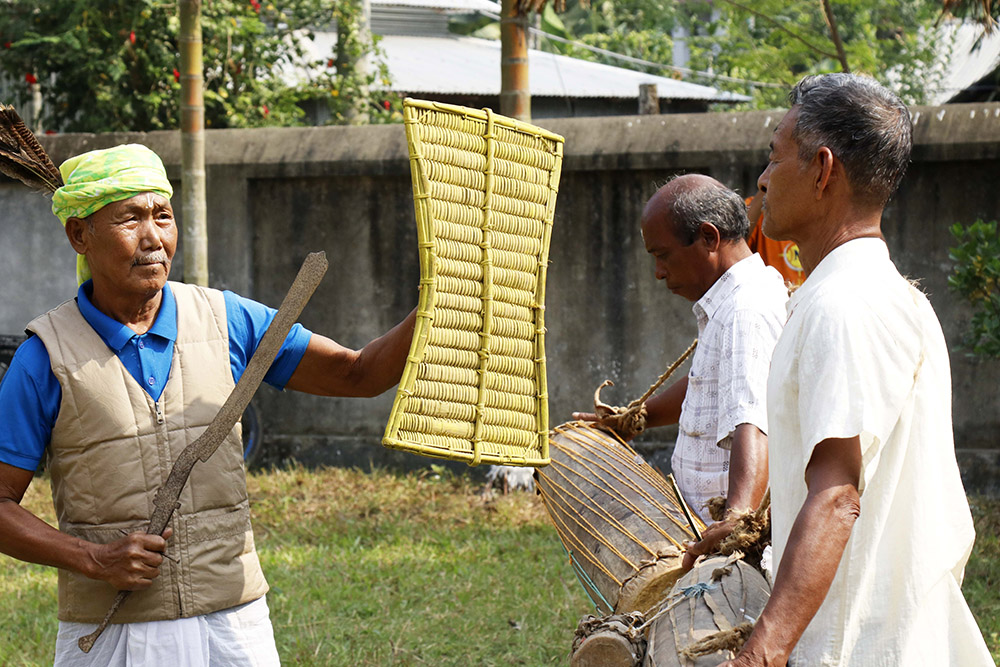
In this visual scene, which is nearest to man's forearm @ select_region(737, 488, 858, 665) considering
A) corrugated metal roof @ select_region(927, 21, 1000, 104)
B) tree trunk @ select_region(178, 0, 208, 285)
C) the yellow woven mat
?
the yellow woven mat

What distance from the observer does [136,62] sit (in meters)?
7.58

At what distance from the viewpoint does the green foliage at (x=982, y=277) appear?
5.02 metres

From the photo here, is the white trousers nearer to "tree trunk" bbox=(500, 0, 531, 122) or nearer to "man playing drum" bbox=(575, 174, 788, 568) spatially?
"man playing drum" bbox=(575, 174, 788, 568)

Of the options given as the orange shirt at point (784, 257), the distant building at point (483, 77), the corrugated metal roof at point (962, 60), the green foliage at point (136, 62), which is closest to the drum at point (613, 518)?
the orange shirt at point (784, 257)

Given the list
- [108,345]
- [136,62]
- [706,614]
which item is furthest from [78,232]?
[136,62]

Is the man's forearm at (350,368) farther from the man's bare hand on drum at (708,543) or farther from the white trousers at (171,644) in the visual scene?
the man's bare hand on drum at (708,543)

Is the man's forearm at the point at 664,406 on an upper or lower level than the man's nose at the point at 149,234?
lower

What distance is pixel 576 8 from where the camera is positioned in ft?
76.6

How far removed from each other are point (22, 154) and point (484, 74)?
10.9 m

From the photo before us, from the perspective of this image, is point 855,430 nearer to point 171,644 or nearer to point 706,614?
point 706,614

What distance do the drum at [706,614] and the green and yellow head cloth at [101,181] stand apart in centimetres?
146

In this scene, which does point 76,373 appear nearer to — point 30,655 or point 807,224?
point 807,224

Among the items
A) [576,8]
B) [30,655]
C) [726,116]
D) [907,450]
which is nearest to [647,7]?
[576,8]

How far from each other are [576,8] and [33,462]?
73.9ft
